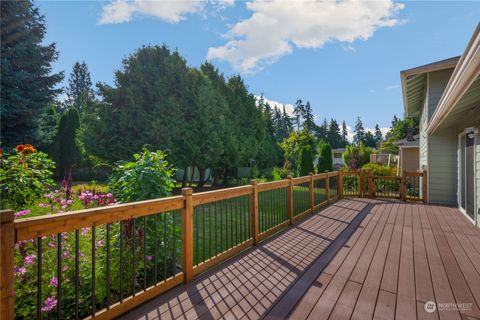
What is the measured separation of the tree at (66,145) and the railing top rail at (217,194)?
17758mm

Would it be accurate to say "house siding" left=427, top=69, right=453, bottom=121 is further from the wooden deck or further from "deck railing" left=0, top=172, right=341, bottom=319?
"deck railing" left=0, top=172, right=341, bottom=319

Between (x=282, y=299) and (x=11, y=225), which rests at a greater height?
(x=11, y=225)

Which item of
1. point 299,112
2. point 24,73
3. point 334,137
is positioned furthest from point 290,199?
point 299,112

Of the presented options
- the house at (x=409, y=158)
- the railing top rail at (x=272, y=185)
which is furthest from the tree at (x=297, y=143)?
the railing top rail at (x=272, y=185)

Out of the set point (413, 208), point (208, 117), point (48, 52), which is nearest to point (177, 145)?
point (208, 117)

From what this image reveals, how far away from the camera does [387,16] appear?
19.9 feet

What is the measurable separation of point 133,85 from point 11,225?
1014cm

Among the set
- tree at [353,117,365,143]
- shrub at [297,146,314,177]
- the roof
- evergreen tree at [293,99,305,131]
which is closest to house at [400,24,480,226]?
the roof

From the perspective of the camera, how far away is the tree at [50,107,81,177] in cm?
1738

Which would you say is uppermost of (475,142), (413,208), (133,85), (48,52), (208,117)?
(48,52)

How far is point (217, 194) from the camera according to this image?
3.10 metres

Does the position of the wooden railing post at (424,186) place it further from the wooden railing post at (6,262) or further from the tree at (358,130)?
the tree at (358,130)

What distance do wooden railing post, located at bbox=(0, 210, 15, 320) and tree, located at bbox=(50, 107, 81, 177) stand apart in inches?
738

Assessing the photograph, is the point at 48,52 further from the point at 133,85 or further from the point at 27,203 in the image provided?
the point at 27,203
